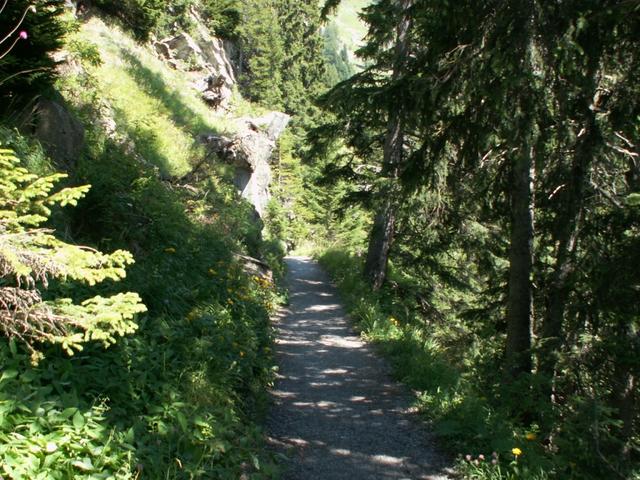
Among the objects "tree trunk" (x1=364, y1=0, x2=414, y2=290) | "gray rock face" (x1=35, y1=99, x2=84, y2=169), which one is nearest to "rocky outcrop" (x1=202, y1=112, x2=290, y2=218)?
"tree trunk" (x1=364, y1=0, x2=414, y2=290)

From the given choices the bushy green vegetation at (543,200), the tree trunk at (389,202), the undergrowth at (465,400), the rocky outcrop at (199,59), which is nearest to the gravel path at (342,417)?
the undergrowth at (465,400)

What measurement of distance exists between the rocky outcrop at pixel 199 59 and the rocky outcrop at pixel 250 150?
7.74ft

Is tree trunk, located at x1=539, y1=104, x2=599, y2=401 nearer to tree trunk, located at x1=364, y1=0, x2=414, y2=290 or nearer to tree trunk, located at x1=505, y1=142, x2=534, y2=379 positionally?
tree trunk, located at x1=505, y1=142, x2=534, y2=379

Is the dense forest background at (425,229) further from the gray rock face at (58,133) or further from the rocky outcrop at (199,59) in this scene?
the rocky outcrop at (199,59)

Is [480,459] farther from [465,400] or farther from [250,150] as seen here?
[250,150]

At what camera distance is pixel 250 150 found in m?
21.1

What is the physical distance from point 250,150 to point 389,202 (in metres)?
11.5

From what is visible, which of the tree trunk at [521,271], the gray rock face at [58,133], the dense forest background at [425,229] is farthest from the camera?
the tree trunk at [521,271]

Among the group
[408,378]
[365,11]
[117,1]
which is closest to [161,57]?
[117,1]

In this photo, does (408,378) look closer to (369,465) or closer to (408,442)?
(408,442)

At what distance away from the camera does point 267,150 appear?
87.7 ft

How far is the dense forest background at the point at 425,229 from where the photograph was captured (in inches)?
116

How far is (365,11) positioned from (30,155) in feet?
36.5

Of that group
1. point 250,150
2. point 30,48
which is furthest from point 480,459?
point 250,150
